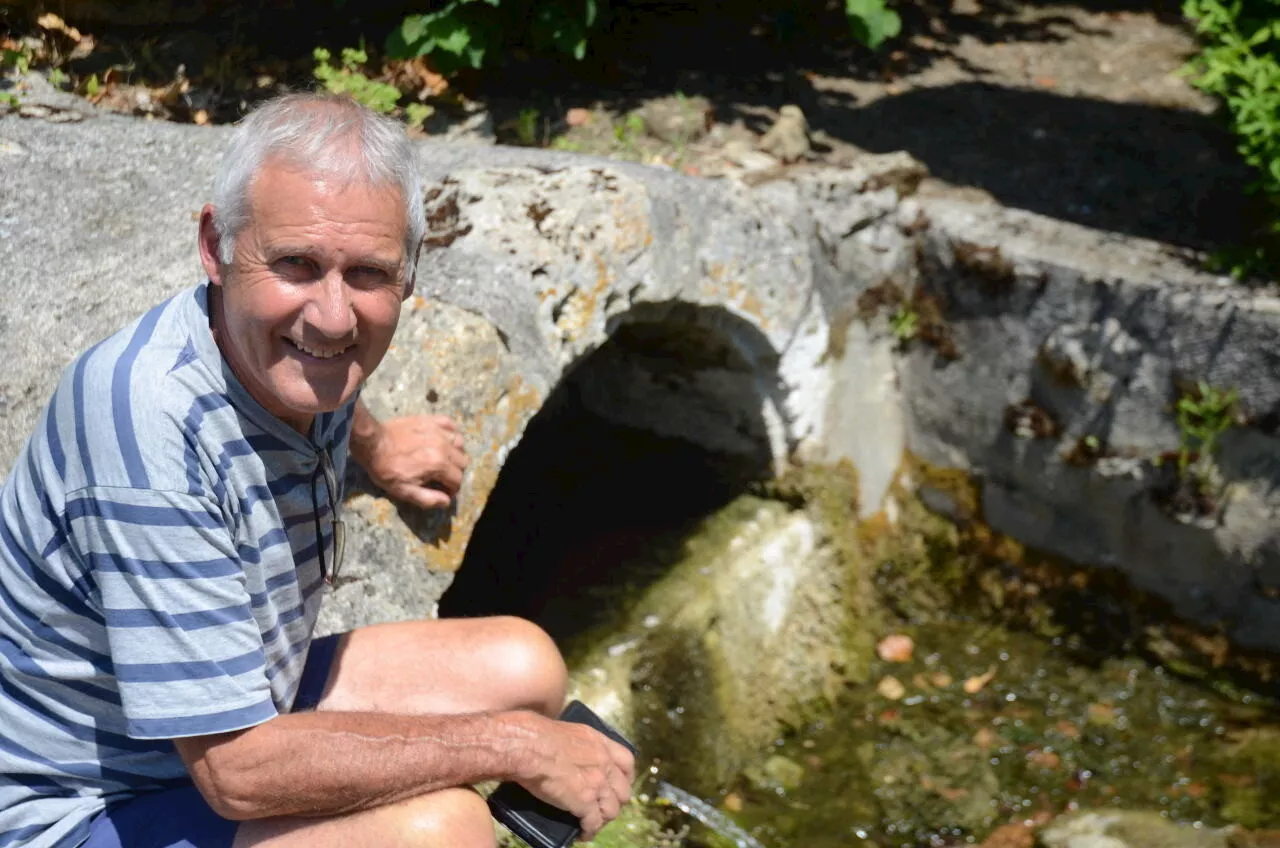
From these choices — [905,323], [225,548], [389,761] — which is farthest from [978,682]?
[225,548]

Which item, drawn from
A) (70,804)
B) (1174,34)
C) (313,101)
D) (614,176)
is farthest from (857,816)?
(1174,34)

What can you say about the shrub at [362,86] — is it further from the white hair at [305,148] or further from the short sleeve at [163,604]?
the short sleeve at [163,604]

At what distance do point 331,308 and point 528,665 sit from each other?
98 centimetres

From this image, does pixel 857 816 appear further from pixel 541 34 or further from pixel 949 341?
pixel 541 34

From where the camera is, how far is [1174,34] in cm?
650

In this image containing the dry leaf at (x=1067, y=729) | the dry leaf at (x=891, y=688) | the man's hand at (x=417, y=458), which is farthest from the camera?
the dry leaf at (x=891, y=688)

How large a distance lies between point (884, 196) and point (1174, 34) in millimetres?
2685

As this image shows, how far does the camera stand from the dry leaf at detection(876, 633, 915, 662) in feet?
16.3

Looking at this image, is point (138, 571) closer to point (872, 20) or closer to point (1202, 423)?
point (1202, 423)

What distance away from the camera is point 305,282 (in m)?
1.98

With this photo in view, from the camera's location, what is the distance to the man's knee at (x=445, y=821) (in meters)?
2.17

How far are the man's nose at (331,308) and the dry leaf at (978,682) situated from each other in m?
3.47

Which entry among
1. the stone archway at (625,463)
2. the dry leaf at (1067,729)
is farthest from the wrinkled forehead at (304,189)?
the dry leaf at (1067,729)

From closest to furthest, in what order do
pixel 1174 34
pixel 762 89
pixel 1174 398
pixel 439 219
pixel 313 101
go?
pixel 313 101 → pixel 439 219 → pixel 1174 398 → pixel 762 89 → pixel 1174 34
